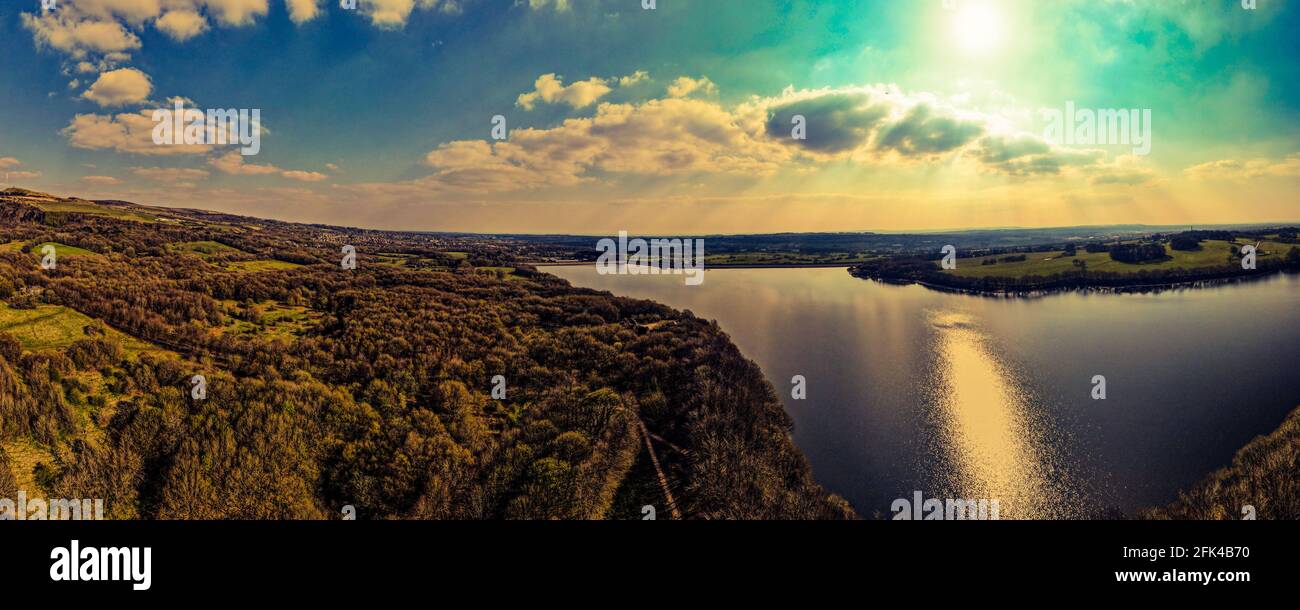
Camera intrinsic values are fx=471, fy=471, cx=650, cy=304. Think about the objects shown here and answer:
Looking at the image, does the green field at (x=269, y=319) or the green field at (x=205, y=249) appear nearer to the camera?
the green field at (x=269, y=319)

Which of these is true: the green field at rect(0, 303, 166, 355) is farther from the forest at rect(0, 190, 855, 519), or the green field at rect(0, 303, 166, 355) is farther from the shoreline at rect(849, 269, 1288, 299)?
the shoreline at rect(849, 269, 1288, 299)

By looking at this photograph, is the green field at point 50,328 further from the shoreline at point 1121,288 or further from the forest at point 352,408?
the shoreline at point 1121,288

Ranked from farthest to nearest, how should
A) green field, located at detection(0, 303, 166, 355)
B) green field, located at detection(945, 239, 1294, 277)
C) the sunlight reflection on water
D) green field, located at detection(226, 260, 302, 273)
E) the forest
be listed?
A: green field, located at detection(945, 239, 1294, 277), green field, located at detection(226, 260, 302, 273), green field, located at detection(0, 303, 166, 355), the sunlight reflection on water, the forest

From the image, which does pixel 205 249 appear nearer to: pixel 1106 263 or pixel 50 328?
pixel 50 328

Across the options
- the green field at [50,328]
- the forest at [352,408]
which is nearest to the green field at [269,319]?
the forest at [352,408]

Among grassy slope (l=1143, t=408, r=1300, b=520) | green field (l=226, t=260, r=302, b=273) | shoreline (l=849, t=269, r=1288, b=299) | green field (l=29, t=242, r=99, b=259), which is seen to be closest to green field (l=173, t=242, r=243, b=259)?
green field (l=226, t=260, r=302, b=273)

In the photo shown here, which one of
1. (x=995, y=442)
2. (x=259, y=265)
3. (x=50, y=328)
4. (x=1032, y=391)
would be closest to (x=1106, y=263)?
(x=1032, y=391)
